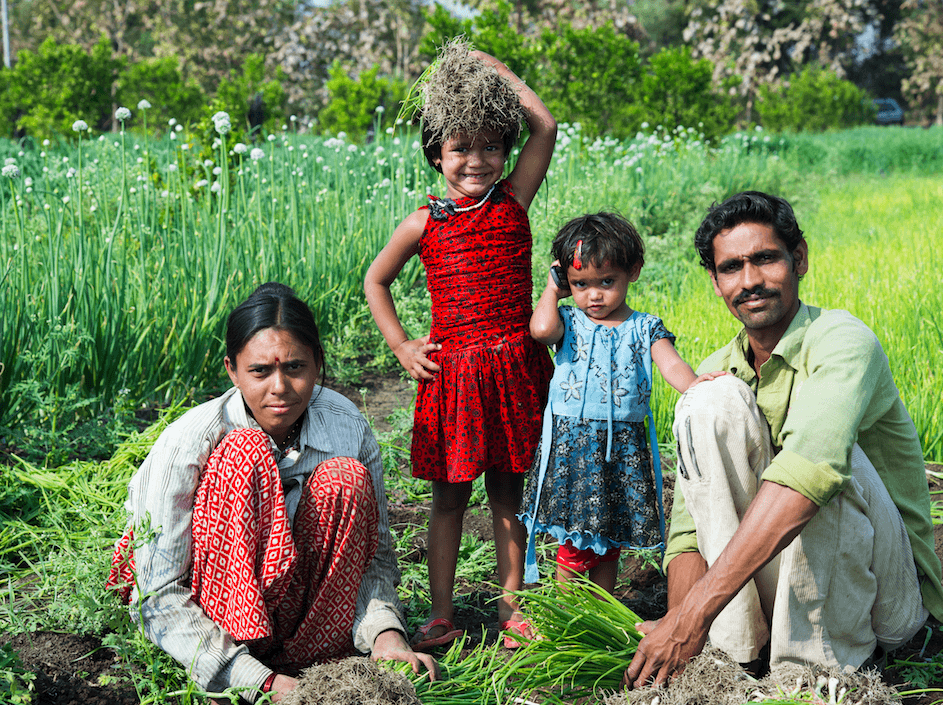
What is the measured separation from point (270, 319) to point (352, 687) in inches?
35.7

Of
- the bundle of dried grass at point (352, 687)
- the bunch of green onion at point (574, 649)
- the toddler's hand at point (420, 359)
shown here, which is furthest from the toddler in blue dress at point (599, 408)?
the bundle of dried grass at point (352, 687)

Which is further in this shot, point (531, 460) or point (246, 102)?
point (246, 102)

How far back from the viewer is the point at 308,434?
2.12 m

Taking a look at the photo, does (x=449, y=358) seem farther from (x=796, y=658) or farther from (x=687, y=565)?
(x=796, y=658)

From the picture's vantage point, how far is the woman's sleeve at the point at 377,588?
2072 mm

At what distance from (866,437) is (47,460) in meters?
2.75

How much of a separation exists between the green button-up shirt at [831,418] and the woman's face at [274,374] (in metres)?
1.04

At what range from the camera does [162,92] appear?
13695 mm

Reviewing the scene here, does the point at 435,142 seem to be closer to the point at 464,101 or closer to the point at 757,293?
the point at 464,101

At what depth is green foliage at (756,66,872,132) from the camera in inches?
886

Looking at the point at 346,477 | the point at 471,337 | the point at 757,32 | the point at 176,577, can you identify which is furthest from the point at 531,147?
the point at 757,32

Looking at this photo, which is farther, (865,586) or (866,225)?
(866,225)

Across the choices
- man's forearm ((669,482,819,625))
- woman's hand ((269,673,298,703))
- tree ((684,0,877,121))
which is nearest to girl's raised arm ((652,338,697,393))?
man's forearm ((669,482,819,625))

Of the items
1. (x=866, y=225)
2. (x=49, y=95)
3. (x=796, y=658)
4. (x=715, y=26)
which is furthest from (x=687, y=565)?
(x=715, y=26)
